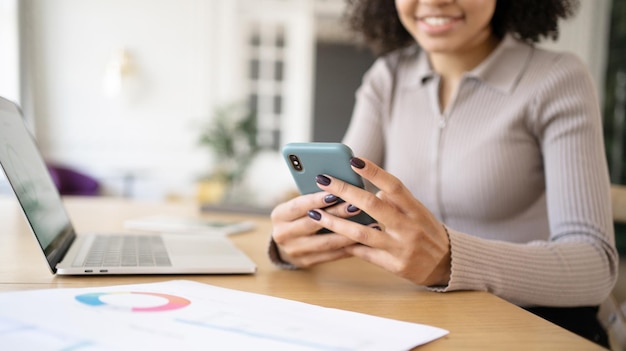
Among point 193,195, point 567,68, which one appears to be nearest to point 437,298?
point 567,68

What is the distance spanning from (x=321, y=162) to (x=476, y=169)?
51cm

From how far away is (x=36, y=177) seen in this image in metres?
0.87

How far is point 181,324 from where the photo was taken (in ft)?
1.76

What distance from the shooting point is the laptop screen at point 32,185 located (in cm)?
72

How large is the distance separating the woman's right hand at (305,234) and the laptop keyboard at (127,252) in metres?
0.16

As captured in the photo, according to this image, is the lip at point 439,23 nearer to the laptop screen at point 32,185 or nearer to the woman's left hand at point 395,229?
the woman's left hand at point 395,229

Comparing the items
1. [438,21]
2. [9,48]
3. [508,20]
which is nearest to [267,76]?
[9,48]

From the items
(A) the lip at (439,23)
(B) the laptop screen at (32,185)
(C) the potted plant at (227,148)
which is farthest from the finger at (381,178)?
(C) the potted plant at (227,148)

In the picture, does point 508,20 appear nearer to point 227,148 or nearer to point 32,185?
point 32,185

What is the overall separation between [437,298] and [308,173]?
22cm

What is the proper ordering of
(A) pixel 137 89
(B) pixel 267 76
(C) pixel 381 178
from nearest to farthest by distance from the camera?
(C) pixel 381 178
(A) pixel 137 89
(B) pixel 267 76

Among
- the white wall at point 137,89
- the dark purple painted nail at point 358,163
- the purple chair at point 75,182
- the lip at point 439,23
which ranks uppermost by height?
the lip at point 439,23

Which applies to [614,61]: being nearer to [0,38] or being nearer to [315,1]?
[315,1]

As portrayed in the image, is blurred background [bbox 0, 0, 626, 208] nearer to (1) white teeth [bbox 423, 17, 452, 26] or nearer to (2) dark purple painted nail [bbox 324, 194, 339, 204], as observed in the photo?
(1) white teeth [bbox 423, 17, 452, 26]
